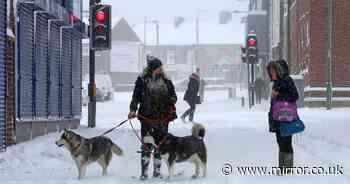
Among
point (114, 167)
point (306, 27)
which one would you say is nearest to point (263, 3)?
point (306, 27)

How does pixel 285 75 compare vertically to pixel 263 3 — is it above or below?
below

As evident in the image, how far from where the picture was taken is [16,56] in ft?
53.0

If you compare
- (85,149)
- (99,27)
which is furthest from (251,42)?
(85,149)

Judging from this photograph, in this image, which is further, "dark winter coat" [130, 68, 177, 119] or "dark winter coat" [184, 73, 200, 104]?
"dark winter coat" [184, 73, 200, 104]

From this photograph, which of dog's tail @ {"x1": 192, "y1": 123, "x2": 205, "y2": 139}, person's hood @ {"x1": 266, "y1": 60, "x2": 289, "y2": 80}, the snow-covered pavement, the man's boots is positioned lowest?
the snow-covered pavement

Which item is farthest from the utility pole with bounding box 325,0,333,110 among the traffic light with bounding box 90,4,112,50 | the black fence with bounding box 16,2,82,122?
the traffic light with bounding box 90,4,112,50

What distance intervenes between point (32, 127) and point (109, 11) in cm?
533

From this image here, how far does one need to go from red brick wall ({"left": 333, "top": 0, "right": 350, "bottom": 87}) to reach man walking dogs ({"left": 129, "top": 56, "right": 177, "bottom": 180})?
25540 millimetres

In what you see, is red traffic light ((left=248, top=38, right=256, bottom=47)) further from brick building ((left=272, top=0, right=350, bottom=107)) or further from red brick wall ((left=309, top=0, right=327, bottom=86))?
red brick wall ((left=309, top=0, right=327, bottom=86))

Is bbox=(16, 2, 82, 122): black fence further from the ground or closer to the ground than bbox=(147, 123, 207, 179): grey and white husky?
further from the ground

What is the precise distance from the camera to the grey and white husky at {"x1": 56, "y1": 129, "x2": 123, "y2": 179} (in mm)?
11188

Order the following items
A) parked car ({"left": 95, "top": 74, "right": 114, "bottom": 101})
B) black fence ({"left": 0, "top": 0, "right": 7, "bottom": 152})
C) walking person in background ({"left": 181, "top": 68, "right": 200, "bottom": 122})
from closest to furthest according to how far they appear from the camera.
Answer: black fence ({"left": 0, "top": 0, "right": 7, "bottom": 152}) → walking person in background ({"left": 181, "top": 68, "right": 200, "bottom": 122}) → parked car ({"left": 95, "top": 74, "right": 114, "bottom": 101})

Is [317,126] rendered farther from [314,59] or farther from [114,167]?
[314,59]

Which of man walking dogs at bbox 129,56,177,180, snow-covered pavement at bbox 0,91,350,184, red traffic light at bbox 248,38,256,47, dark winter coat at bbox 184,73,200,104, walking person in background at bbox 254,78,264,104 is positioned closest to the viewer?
snow-covered pavement at bbox 0,91,350,184
